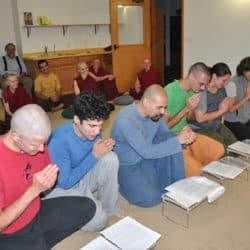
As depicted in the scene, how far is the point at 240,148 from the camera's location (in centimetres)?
274

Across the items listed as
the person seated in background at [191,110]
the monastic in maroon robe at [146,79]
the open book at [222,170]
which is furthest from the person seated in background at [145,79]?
the open book at [222,170]

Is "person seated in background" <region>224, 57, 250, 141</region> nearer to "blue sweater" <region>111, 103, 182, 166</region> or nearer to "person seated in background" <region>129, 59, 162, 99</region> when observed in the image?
"blue sweater" <region>111, 103, 182, 166</region>

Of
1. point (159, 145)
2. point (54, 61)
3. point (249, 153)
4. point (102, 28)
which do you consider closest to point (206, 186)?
point (159, 145)

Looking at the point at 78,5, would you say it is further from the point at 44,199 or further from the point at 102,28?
the point at 44,199

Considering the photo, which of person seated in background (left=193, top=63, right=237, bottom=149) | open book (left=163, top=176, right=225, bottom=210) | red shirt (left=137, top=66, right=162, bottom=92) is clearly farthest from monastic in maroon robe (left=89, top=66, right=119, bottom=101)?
open book (left=163, top=176, right=225, bottom=210)

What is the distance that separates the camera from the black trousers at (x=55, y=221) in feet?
5.06

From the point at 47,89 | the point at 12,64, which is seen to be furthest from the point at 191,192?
the point at 12,64

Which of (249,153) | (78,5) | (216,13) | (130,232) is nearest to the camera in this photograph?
(130,232)

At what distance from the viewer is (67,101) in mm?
5781

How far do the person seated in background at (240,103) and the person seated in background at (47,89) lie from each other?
2915 mm

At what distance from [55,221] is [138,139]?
2.55ft

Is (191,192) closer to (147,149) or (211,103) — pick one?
(147,149)

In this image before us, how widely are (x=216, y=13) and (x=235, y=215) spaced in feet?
12.7

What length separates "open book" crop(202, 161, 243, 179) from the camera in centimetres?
237
